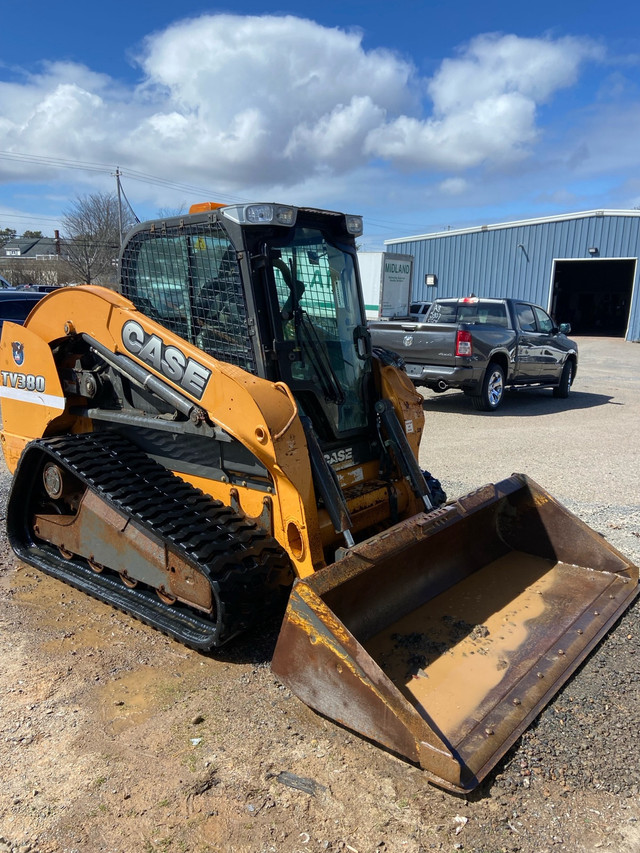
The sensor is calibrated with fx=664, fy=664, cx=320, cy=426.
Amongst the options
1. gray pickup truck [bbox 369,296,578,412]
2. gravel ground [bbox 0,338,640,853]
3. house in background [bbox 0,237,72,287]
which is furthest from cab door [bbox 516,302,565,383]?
house in background [bbox 0,237,72,287]

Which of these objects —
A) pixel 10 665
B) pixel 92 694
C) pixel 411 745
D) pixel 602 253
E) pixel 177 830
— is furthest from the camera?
pixel 602 253

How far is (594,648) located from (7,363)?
4610mm

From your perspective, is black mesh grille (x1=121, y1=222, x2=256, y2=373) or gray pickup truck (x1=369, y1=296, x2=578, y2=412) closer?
black mesh grille (x1=121, y1=222, x2=256, y2=373)

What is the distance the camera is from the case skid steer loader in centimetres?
314

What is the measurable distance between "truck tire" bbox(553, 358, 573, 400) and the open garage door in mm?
20390

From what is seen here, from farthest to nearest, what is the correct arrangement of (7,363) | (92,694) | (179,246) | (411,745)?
(7,363), (179,246), (92,694), (411,745)

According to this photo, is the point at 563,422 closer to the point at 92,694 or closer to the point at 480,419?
the point at 480,419

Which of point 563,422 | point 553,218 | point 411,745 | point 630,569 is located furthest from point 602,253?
point 411,745

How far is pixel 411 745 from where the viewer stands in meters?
2.69

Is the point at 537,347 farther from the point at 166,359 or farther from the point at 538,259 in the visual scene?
the point at 538,259

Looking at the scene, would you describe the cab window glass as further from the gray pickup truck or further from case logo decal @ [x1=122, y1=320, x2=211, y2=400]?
case logo decal @ [x1=122, y1=320, x2=211, y2=400]

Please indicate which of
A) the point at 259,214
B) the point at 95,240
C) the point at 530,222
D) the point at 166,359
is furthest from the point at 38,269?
the point at 259,214

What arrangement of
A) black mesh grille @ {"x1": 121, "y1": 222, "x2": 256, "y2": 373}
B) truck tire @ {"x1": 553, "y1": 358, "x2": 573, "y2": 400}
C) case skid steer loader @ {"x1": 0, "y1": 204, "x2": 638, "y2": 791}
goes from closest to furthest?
case skid steer loader @ {"x1": 0, "y1": 204, "x2": 638, "y2": 791}, black mesh grille @ {"x1": 121, "y1": 222, "x2": 256, "y2": 373}, truck tire @ {"x1": 553, "y1": 358, "x2": 573, "y2": 400}

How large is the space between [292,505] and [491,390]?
8516 millimetres
